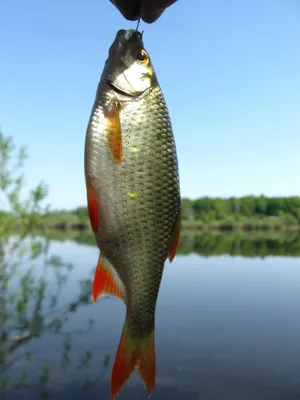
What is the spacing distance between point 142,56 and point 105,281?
0.78 meters

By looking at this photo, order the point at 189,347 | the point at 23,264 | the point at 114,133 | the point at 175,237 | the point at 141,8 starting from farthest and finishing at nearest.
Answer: the point at 189,347 → the point at 23,264 → the point at 141,8 → the point at 175,237 → the point at 114,133

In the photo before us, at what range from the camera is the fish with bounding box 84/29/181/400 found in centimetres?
151

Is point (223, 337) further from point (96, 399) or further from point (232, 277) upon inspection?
point (232, 277)

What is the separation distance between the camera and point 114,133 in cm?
151

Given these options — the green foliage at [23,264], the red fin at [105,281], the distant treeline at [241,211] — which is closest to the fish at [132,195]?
the red fin at [105,281]

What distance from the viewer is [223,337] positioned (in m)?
19.0

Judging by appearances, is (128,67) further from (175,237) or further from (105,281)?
(105,281)

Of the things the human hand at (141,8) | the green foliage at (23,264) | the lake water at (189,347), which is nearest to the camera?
the human hand at (141,8)

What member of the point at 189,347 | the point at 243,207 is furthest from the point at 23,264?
the point at 243,207

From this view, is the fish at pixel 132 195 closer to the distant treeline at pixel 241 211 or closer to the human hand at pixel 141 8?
the human hand at pixel 141 8

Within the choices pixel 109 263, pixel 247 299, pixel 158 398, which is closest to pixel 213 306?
pixel 247 299

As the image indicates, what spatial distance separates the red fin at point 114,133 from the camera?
150cm

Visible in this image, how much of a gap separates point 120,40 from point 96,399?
45.0 feet

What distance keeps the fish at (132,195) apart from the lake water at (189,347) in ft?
17.1
